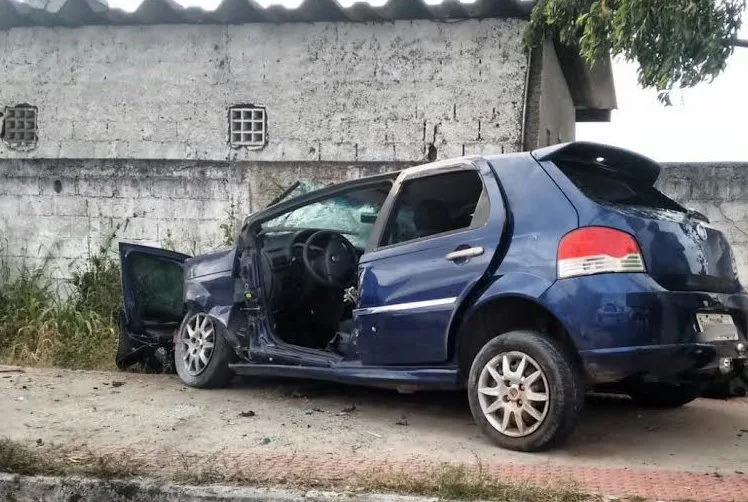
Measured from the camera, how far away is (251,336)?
18.1ft

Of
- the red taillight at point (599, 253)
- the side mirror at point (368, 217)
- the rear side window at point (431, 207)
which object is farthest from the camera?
the side mirror at point (368, 217)

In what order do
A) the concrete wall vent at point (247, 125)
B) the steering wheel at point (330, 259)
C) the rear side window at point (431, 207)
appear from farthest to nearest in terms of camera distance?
the concrete wall vent at point (247, 125), the steering wheel at point (330, 259), the rear side window at point (431, 207)

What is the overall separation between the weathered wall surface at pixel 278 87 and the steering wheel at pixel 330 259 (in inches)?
114

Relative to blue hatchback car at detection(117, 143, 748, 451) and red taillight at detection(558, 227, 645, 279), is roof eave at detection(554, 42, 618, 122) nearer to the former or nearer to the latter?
blue hatchback car at detection(117, 143, 748, 451)

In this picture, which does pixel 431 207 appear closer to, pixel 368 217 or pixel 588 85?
pixel 368 217

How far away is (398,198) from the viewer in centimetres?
483

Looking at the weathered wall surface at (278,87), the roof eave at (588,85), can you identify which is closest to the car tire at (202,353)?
the weathered wall surface at (278,87)

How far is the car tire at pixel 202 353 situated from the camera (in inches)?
228

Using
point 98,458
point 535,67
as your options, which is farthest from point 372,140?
point 98,458

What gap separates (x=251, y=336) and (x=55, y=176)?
468 centimetres

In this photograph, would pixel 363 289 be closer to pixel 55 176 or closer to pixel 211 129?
pixel 211 129

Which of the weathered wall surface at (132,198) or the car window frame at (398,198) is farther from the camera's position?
the weathered wall surface at (132,198)

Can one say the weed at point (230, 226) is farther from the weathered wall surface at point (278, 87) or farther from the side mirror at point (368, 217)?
the side mirror at point (368, 217)

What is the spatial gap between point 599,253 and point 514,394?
2.77ft
